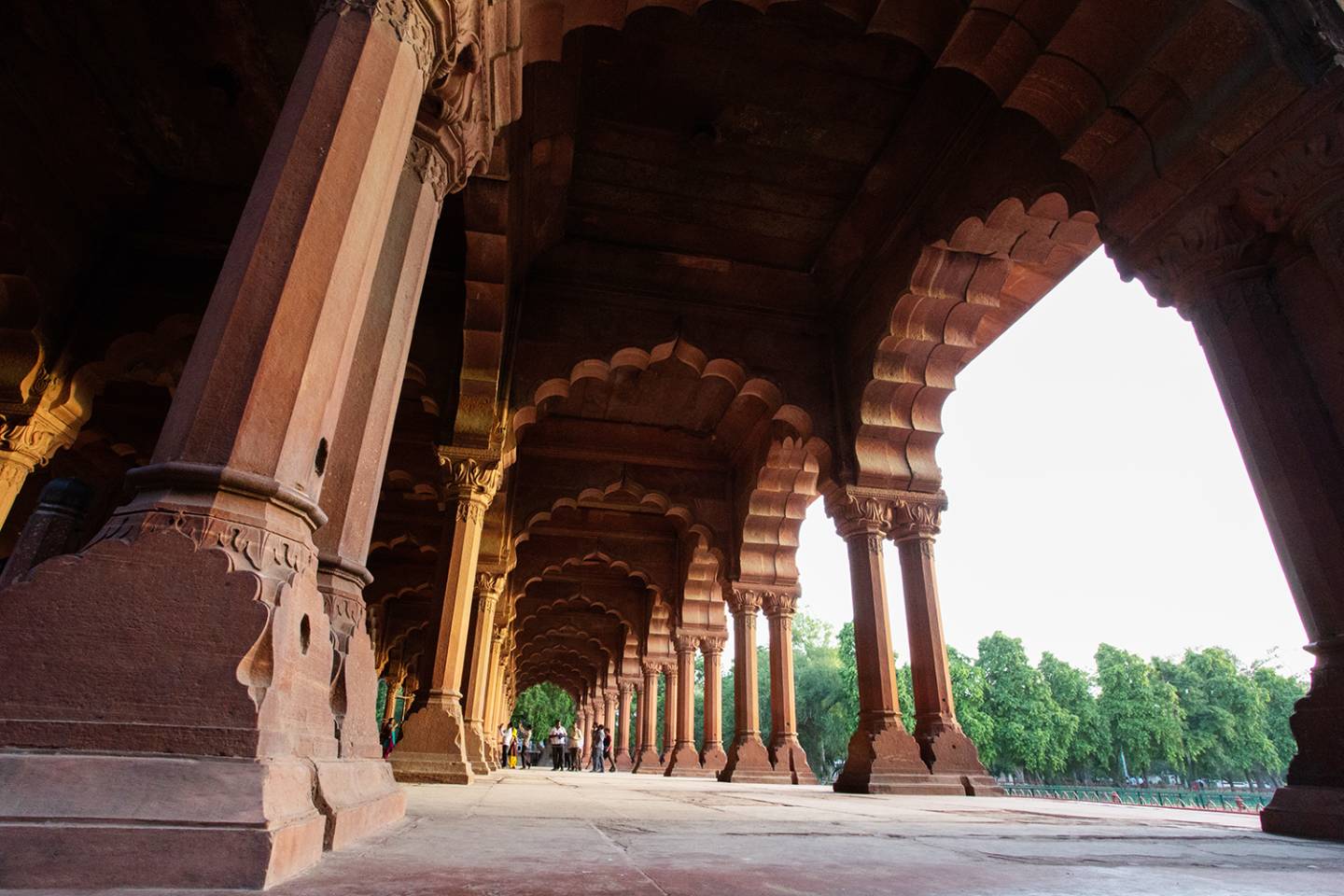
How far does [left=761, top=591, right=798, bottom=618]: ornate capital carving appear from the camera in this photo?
40.7ft

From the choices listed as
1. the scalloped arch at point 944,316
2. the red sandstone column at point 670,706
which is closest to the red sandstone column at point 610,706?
the red sandstone column at point 670,706

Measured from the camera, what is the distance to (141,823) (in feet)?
4.57

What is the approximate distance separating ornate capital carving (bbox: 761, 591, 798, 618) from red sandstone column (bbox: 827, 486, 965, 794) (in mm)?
3855

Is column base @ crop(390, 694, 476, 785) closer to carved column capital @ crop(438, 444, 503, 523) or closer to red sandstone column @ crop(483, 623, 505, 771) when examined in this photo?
carved column capital @ crop(438, 444, 503, 523)

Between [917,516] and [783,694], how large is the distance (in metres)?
4.43

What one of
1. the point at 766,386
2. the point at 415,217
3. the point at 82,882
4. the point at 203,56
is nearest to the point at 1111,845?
the point at 82,882

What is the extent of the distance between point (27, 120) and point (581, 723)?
3345cm

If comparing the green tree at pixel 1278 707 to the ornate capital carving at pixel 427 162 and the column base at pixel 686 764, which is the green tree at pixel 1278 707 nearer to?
the column base at pixel 686 764

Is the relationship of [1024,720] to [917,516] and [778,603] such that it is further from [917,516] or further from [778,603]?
[917,516]

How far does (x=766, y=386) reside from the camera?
912 centimetres

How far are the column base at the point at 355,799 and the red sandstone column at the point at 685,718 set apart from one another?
14094 millimetres

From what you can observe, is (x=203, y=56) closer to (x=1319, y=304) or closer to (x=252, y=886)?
(x=252, y=886)

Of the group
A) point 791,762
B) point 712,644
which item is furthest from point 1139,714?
point 791,762

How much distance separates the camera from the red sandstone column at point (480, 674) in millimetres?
8816
